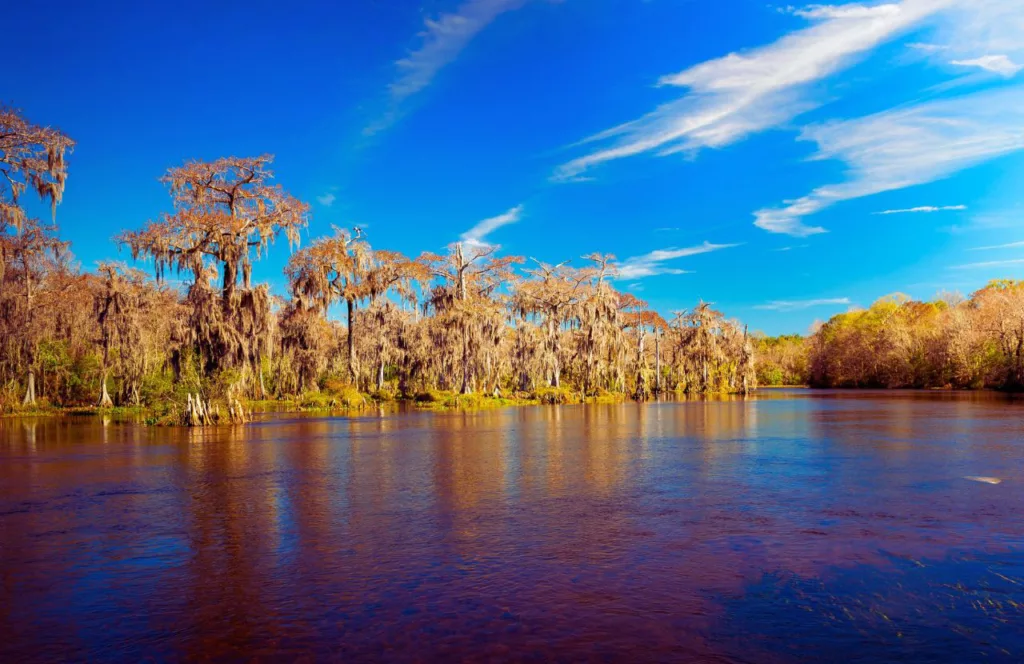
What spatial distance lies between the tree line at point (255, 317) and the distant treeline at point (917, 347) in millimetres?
30810

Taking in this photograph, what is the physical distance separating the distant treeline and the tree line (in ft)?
101

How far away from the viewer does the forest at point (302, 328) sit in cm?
3098

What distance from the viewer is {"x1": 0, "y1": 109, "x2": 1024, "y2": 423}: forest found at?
102 feet

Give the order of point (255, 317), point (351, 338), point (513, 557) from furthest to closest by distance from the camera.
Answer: point (351, 338)
point (255, 317)
point (513, 557)

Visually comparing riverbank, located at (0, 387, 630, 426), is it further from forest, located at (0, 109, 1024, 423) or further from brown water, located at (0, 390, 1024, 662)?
brown water, located at (0, 390, 1024, 662)

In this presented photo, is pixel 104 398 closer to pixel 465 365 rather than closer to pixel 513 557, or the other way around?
pixel 465 365

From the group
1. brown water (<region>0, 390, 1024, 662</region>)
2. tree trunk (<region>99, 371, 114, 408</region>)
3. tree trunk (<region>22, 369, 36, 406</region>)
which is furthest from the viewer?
tree trunk (<region>99, 371, 114, 408</region>)

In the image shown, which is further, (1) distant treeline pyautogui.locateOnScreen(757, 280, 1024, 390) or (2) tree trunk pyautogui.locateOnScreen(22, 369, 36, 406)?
(1) distant treeline pyautogui.locateOnScreen(757, 280, 1024, 390)

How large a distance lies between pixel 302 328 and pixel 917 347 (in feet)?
231

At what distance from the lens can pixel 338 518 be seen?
1063cm

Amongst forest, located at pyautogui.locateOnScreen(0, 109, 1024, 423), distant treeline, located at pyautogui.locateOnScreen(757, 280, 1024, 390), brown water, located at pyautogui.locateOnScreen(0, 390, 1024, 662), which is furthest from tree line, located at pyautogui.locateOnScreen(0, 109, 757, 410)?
distant treeline, located at pyautogui.locateOnScreen(757, 280, 1024, 390)

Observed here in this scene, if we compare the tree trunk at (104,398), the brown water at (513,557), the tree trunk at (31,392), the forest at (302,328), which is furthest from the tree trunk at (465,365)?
the brown water at (513,557)

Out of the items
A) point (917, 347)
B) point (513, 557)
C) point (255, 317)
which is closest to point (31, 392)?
point (255, 317)

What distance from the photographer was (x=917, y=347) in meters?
79.7
